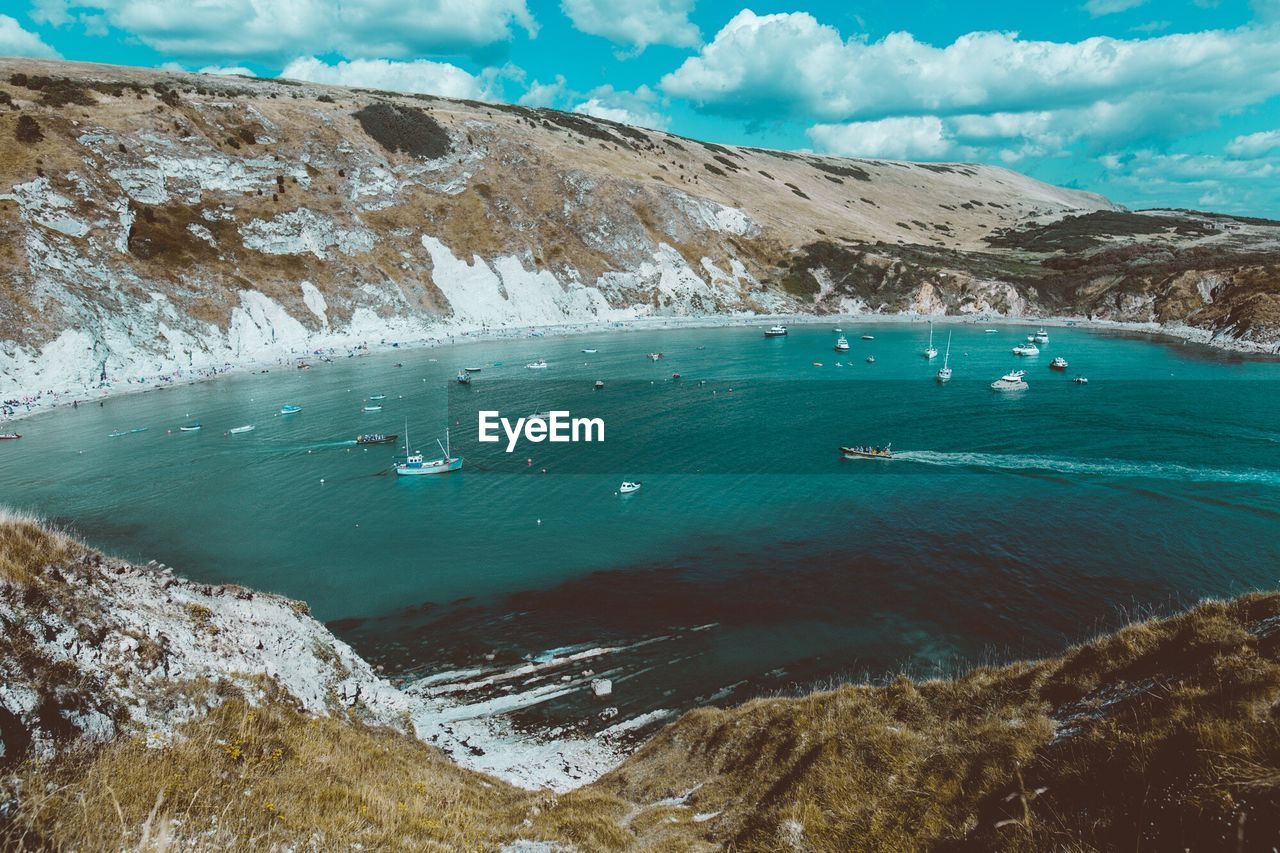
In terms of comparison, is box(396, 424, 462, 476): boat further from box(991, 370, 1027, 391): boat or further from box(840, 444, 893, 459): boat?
box(991, 370, 1027, 391): boat

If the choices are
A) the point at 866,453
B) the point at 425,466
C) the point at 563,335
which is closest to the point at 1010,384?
the point at 866,453

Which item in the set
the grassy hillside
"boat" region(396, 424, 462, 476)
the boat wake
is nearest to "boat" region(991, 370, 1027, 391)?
the boat wake

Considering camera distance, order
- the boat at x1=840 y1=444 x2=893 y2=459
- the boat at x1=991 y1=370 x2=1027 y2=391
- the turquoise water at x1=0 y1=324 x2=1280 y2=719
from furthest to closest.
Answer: the boat at x1=991 y1=370 x2=1027 y2=391 → the boat at x1=840 y1=444 x2=893 y2=459 → the turquoise water at x1=0 y1=324 x2=1280 y2=719

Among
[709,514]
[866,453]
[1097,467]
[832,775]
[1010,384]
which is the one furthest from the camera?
[1010,384]

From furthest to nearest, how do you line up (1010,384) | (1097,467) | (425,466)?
(1010,384) → (425,466) → (1097,467)

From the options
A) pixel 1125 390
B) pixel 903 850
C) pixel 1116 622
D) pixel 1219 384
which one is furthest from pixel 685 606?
pixel 1219 384

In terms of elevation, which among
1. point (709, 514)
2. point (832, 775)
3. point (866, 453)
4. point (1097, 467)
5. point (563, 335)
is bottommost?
point (709, 514)

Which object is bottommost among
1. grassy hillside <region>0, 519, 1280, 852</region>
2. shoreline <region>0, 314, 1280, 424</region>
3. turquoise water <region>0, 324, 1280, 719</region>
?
turquoise water <region>0, 324, 1280, 719</region>

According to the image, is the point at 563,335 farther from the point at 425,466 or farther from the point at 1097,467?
the point at 1097,467
